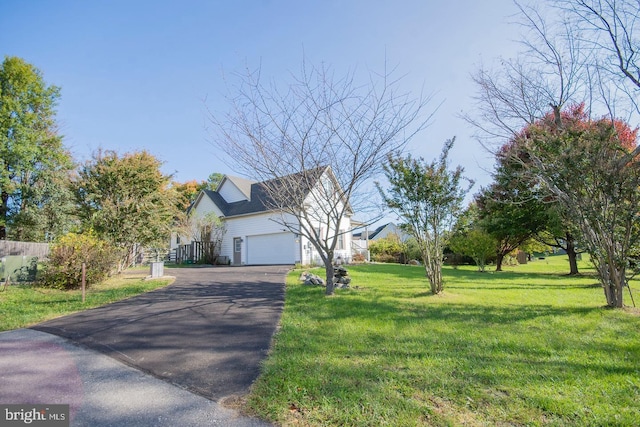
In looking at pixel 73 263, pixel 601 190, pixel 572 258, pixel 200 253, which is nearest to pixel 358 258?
pixel 200 253

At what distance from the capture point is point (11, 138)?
767 inches

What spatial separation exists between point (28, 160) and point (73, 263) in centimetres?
1571

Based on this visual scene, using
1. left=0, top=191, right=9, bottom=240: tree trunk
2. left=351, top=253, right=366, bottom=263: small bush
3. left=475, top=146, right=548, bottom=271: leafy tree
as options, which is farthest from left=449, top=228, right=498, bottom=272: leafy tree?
left=0, top=191, right=9, bottom=240: tree trunk

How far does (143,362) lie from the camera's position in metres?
3.69

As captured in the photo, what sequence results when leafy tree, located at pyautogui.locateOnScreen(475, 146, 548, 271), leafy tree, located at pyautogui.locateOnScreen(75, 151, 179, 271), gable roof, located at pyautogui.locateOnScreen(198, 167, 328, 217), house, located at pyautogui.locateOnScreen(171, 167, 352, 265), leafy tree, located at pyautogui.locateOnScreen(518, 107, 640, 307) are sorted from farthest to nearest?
house, located at pyautogui.locateOnScreen(171, 167, 352, 265)
leafy tree, located at pyautogui.locateOnScreen(475, 146, 548, 271)
leafy tree, located at pyautogui.locateOnScreen(75, 151, 179, 271)
gable roof, located at pyautogui.locateOnScreen(198, 167, 328, 217)
leafy tree, located at pyautogui.locateOnScreen(518, 107, 640, 307)

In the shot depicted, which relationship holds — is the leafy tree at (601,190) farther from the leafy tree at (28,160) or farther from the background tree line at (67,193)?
the leafy tree at (28,160)

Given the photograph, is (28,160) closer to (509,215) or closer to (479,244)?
(479,244)

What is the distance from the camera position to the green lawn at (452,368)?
247 centimetres

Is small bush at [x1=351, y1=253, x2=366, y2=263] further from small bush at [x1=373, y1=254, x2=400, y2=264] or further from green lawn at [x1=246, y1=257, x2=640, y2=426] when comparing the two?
green lawn at [x1=246, y1=257, x2=640, y2=426]

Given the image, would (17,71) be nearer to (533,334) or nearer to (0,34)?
(0,34)

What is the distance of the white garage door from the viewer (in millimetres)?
19875

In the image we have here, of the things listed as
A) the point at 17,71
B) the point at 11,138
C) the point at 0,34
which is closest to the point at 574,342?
the point at 0,34

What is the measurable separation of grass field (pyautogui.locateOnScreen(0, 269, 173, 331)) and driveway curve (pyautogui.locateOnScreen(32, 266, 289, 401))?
544 millimetres

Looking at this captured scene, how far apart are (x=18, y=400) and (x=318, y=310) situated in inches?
170
